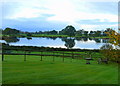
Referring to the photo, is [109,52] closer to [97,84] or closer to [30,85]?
[97,84]

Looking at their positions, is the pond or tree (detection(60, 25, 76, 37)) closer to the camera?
the pond

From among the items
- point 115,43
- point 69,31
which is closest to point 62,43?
point 115,43

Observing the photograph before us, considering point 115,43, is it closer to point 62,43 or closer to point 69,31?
point 62,43

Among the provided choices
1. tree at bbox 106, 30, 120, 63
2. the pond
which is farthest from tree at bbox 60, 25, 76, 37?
tree at bbox 106, 30, 120, 63

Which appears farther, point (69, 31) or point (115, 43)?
point (69, 31)

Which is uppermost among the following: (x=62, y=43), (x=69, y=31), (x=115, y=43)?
(x=69, y=31)

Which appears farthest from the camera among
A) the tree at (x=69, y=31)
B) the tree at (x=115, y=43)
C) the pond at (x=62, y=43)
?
the tree at (x=69, y=31)

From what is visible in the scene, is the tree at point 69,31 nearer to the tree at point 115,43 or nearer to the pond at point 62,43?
the pond at point 62,43

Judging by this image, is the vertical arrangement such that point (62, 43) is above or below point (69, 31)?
below

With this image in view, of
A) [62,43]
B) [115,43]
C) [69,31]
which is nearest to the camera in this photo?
Answer: [115,43]

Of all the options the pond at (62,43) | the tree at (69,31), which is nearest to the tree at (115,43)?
the pond at (62,43)

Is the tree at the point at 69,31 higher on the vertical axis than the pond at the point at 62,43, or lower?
higher

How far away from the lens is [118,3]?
9602 millimetres

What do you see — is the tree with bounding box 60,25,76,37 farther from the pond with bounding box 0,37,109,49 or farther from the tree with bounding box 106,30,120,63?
the tree with bounding box 106,30,120,63
